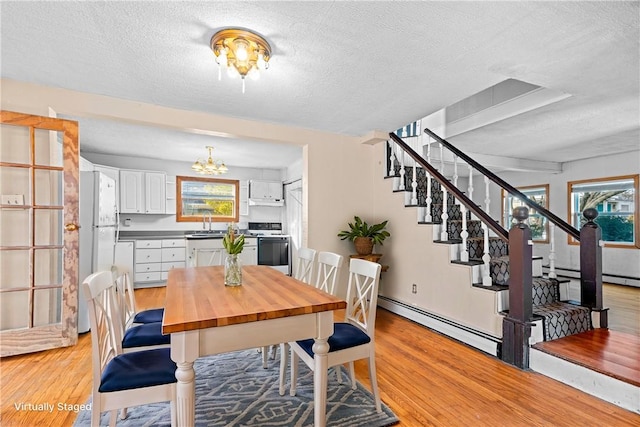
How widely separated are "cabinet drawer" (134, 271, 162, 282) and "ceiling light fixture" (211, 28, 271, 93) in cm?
452

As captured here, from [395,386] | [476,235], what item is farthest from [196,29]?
[476,235]

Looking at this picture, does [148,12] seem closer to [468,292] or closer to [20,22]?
[20,22]

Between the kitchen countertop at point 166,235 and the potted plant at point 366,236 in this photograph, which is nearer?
the potted plant at point 366,236

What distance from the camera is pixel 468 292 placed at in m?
2.95

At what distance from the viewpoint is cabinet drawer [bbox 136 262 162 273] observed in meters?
5.30

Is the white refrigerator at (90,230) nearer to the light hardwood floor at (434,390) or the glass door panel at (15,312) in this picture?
the glass door panel at (15,312)

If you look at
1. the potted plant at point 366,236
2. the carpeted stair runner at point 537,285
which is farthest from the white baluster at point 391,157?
the potted plant at point 366,236

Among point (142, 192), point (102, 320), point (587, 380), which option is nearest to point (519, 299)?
point (587, 380)

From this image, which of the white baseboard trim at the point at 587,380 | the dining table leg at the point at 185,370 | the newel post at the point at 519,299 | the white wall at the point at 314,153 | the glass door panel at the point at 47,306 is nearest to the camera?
the dining table leg at the point at 185,370

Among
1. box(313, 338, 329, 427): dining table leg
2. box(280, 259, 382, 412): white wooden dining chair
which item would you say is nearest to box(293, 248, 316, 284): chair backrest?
box(280, 259, 382, 412): white wooden dining chair

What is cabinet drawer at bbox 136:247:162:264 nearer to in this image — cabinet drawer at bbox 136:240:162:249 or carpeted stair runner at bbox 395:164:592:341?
cabinet drawer at bbox 136:240:162:249

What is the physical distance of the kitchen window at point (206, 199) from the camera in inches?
244

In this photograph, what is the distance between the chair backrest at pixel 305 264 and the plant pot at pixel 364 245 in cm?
133

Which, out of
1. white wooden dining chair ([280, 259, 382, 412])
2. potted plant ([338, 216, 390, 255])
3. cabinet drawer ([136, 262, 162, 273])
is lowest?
cabinet drawer ([136, 262, 162, 273])
